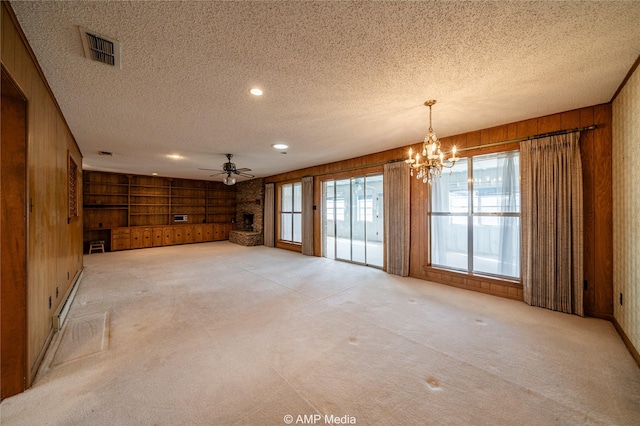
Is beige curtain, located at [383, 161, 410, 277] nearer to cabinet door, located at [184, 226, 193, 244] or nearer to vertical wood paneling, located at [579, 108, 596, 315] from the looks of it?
vertical wood paneling, located at [579, 108, 596, 315]

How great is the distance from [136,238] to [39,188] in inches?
298

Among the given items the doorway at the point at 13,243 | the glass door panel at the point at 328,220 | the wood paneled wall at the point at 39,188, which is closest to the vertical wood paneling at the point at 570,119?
the glass door panel at the point at 328,220

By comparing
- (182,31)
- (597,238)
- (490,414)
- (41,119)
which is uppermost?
(182,31)

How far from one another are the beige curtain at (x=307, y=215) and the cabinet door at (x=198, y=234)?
17.4 feet

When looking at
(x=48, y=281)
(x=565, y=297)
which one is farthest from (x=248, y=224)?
(x=565, y=297)

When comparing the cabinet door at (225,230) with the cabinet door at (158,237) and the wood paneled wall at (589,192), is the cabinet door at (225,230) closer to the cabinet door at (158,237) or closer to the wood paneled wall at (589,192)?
the cabinet door at (158,237)

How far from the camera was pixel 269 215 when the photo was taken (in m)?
9.16

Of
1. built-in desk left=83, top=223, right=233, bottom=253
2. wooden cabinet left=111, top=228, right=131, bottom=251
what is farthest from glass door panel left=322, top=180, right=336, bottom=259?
wooden cabinet left=111, top=228, right=131, bottom=251

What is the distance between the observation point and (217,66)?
2.19 meters

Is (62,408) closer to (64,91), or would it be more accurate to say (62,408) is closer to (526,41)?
(64,91)

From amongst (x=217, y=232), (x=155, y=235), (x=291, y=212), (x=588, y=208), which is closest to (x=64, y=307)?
(x=291, y=212)

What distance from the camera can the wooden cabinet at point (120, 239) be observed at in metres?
8.16

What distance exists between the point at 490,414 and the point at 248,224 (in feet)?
32.7

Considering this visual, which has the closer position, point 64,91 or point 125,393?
point 125,393
